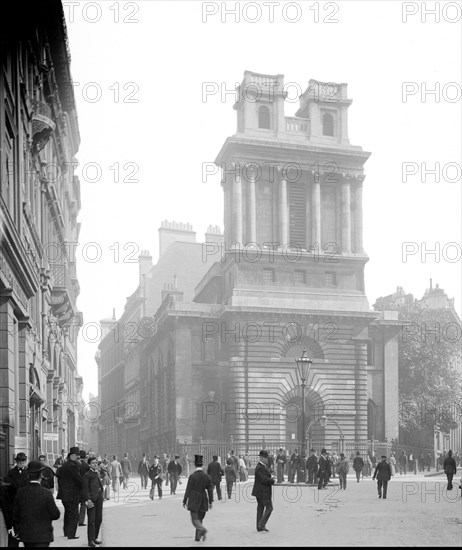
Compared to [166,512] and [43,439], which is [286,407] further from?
[166,512]

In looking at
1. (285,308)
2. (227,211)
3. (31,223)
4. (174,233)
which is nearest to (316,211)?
(227,211)

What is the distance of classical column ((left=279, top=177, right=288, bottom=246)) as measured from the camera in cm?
5991

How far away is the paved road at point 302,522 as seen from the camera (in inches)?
661

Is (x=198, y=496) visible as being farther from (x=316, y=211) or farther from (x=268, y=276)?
(x=316, y=211)

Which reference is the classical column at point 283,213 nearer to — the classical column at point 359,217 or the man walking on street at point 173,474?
the classical column at point 359,217

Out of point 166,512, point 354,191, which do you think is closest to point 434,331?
point 354,191

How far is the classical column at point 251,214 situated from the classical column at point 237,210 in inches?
21.1

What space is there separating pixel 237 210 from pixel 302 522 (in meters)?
40.3

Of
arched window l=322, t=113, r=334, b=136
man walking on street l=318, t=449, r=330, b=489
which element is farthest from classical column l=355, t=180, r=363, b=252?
man walking on street l=318, t=449, r=330, b=489

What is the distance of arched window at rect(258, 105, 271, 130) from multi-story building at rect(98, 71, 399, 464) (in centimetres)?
6

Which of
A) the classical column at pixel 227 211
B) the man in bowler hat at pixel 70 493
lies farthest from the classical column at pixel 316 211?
the man in bowler hat at pixel 70 493

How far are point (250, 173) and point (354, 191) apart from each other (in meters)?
7.10

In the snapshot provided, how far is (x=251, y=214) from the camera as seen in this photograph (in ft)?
196

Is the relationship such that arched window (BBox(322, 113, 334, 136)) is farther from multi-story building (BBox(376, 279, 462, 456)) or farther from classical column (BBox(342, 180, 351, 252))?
multi-story building (BBox(376, 279, 462, 456))
